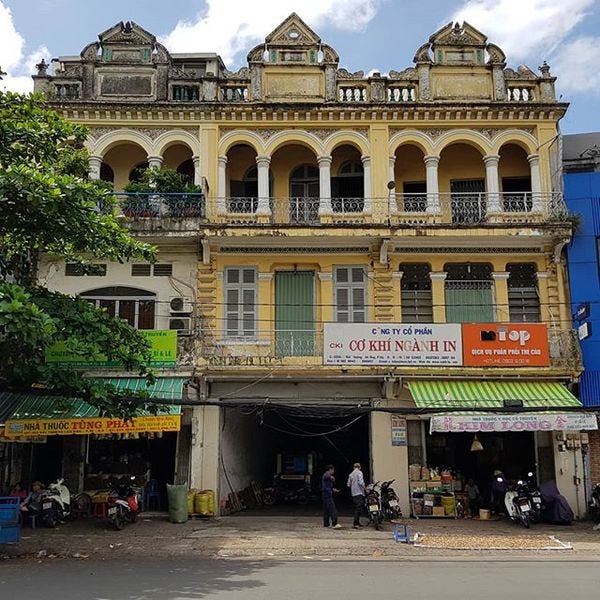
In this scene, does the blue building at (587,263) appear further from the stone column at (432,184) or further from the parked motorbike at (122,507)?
the parked motorbike at (122,507)

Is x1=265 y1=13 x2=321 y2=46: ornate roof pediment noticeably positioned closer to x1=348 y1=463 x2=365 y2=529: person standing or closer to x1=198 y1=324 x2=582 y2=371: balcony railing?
x1=198 y1=324 x2=582 y2=371: balcony railing

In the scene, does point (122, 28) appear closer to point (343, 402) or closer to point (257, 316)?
point (257, 316)

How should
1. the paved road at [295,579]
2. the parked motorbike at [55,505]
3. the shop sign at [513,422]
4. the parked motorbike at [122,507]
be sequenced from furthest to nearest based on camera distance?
the shop sign at [513,422] < the parked motorbike at [55,505] < the parked motorbike at [122,507] < the paved road at [295,579]

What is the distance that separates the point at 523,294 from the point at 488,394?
127 inches

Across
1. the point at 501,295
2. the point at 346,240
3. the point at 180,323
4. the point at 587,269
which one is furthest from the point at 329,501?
the point at 587,269

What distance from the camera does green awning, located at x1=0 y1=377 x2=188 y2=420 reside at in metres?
15.5

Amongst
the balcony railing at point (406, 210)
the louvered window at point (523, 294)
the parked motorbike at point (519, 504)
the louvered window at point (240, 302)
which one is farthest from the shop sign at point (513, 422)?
the louvered window at point (240, 302)

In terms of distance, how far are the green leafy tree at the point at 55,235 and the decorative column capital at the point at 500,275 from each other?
959cm

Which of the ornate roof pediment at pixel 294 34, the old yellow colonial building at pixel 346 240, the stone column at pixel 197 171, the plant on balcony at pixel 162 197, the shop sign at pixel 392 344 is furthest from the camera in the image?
the ornate roof pediment at pixel 294 34

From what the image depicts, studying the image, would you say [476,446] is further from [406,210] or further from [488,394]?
[406,210]

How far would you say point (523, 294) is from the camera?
1806 cm

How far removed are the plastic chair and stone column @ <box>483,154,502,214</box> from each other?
11344 mm

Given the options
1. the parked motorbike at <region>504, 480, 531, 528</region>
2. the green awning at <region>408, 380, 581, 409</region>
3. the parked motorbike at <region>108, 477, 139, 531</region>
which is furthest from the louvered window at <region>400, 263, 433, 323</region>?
the parked motorbike at <region>108, 477, 139, 531</region>

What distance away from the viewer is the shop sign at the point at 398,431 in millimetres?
16984
